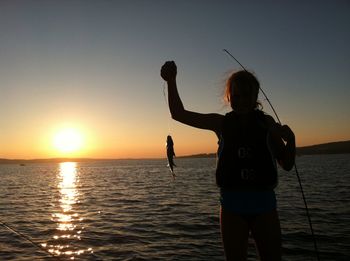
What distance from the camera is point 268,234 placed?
11.4 feet

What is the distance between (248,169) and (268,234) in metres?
0.62

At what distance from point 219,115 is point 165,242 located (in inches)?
528

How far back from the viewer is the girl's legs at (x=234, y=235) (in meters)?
3.54

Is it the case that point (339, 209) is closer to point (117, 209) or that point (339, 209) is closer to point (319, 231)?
point (319, 231)

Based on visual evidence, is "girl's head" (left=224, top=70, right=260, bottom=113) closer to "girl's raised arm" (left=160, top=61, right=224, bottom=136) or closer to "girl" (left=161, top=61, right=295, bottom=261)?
"girl" (left=161, top=61, right=295, bottom=261)

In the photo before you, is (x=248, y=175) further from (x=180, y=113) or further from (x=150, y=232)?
(x=150, y=232)

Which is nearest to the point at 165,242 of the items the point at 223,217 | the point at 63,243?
the point at 63,243

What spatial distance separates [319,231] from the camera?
17.7 m

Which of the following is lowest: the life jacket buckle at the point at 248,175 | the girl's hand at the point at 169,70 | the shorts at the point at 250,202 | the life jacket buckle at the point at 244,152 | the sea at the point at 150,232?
the sea at the point at 150,232

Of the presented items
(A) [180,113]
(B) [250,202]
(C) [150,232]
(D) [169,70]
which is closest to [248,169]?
(B) [250,202]

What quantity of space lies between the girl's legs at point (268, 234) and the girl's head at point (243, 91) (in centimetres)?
103

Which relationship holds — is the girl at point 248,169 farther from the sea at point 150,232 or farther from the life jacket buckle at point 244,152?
the sea at point 150,232

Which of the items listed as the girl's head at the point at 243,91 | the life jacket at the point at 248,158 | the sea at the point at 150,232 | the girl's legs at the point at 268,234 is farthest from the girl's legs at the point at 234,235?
the sea at the point at 150,232

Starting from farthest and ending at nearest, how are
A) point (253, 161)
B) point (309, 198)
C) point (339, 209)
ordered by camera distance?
point (309, 198) < point (339, 209) < point (253, 161)
